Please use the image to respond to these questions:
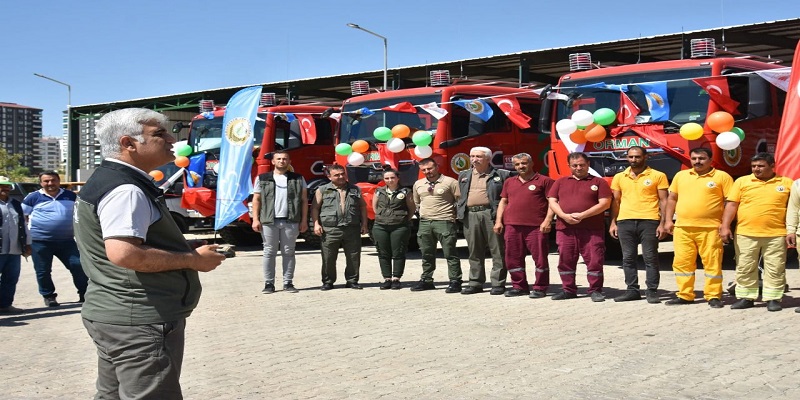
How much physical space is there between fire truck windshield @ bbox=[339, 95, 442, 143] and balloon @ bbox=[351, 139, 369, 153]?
8.0 inches

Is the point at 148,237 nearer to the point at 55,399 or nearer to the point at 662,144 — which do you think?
the point at 55,399

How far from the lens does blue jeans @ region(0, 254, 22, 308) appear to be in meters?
9.88

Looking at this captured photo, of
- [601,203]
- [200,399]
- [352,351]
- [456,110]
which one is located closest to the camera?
[200,399]

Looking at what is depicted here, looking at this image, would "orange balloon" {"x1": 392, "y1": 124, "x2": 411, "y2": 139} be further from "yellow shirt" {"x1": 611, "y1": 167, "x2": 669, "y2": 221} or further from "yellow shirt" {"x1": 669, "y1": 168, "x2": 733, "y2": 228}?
"yellow shirt" {"x1": 669, "y1": 168, "x2": 733, "y2": 228}

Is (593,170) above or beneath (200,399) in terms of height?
above

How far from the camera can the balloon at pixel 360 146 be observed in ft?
48.9

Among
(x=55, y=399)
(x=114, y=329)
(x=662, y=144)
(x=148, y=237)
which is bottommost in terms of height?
(x=55, y=399)

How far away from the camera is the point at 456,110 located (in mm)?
14484

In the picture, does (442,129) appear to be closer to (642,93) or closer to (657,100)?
(642,93)

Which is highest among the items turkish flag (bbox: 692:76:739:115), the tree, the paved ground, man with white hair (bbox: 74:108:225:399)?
the tree

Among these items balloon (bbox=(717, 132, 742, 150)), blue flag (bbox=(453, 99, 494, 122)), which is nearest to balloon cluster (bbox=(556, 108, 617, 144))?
balloon (bbox=(717, 132, 742, 150))

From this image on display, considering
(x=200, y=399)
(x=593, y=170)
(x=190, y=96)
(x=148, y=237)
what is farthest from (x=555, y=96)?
(x=190, y=96)

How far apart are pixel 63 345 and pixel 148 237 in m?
4.86

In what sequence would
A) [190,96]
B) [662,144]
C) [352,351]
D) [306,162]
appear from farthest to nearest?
[190,96] → [306,162] → [662,144] → [352,351]
